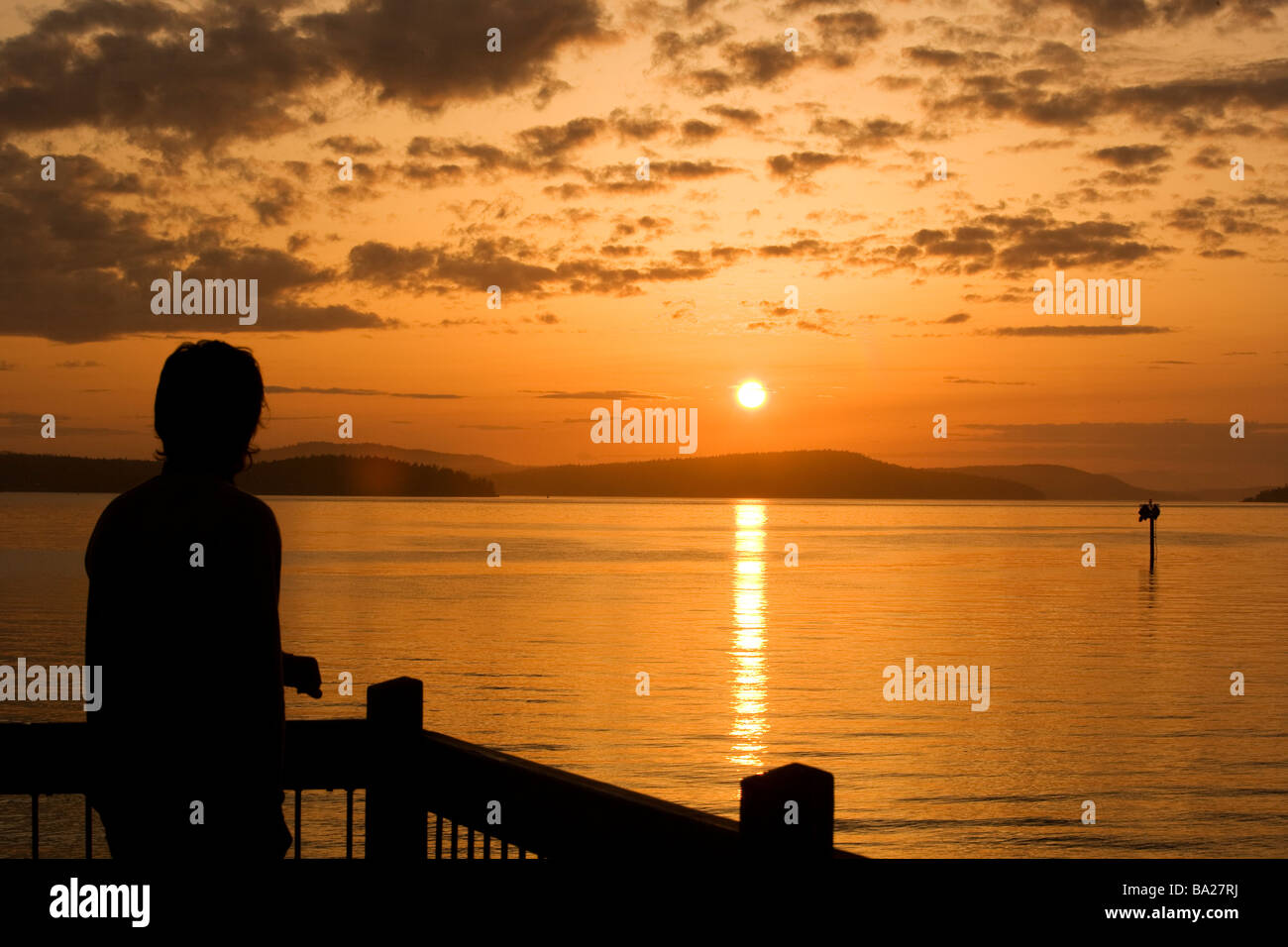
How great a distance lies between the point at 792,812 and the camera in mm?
2629

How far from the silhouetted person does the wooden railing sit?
852mm

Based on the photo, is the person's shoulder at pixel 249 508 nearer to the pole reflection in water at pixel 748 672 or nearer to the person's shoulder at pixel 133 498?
the person's shoulder at pixel 133 498

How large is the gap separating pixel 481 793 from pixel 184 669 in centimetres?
121

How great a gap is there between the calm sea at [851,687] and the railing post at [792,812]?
1.53 metres

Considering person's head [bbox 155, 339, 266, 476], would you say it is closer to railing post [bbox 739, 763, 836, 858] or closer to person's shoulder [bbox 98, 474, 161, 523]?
person's shoulder [bbox 98, 474, 161, 523]

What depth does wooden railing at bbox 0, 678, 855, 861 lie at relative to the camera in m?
2.63

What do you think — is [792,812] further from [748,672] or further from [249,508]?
[748,672]

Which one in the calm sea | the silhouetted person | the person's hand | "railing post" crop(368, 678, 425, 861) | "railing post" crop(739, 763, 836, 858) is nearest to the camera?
"railing post" crop(739, 763, 836, 858)

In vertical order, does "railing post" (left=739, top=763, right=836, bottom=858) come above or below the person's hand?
below

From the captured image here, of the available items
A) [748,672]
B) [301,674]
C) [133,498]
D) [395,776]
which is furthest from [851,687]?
[133,498]

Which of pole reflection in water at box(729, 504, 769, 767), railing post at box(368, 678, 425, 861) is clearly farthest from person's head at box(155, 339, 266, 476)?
pole reflection in water at box(729, 504, 769, 767)
